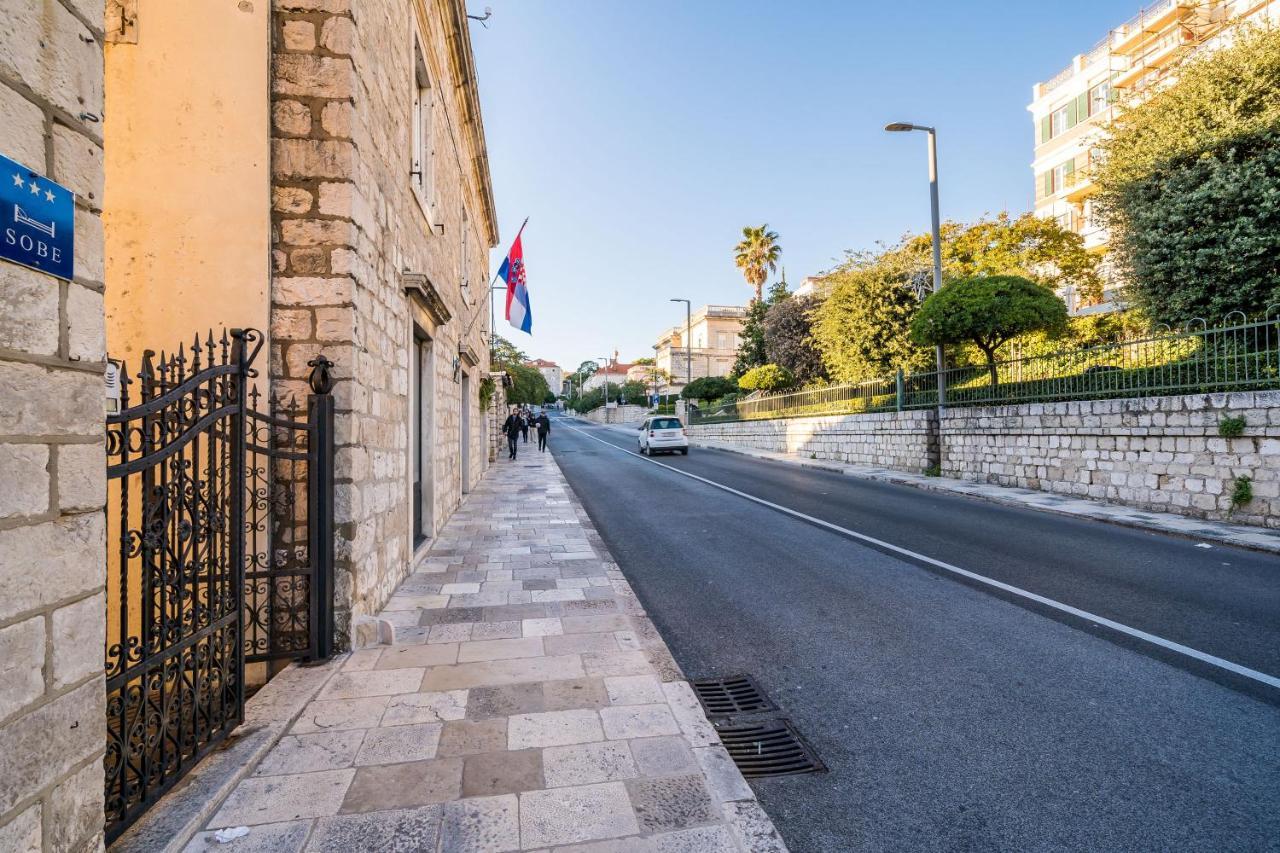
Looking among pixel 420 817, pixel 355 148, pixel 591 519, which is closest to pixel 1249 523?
pixel 591 519

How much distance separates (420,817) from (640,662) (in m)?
1.79

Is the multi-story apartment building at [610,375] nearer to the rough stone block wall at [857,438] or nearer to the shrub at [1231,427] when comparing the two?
the rough stone block wall at [857,438]

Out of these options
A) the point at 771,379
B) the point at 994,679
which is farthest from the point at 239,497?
the point at 771,379

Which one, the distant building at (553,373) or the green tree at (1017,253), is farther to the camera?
the distant building at (553,373)

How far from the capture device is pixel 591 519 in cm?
1016

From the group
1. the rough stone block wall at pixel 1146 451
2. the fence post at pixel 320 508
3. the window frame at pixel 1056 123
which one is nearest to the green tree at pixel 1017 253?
the rough stone block wall at pixel 1146 451

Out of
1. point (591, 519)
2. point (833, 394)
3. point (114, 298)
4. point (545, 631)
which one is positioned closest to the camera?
point (114, 298)

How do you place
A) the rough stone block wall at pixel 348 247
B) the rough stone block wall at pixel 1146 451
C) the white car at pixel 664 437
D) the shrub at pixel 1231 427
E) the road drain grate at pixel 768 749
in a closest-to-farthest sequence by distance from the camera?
the road drain grate at pixel 768 749 → the rough stone block wall at pixel 348 247 → the rough stone block wall at pixel 1146 451 → the shrub at pixel 1231 427 → the white car at pixel 664 437

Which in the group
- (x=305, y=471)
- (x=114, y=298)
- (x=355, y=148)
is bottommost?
(x=305, y=471)

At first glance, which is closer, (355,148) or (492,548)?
(355,148)

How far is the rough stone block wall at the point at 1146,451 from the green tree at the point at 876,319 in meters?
7.69

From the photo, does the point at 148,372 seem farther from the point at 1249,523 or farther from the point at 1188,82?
the point at 1188,82

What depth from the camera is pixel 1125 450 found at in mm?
10422

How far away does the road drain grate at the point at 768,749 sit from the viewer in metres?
2.90
